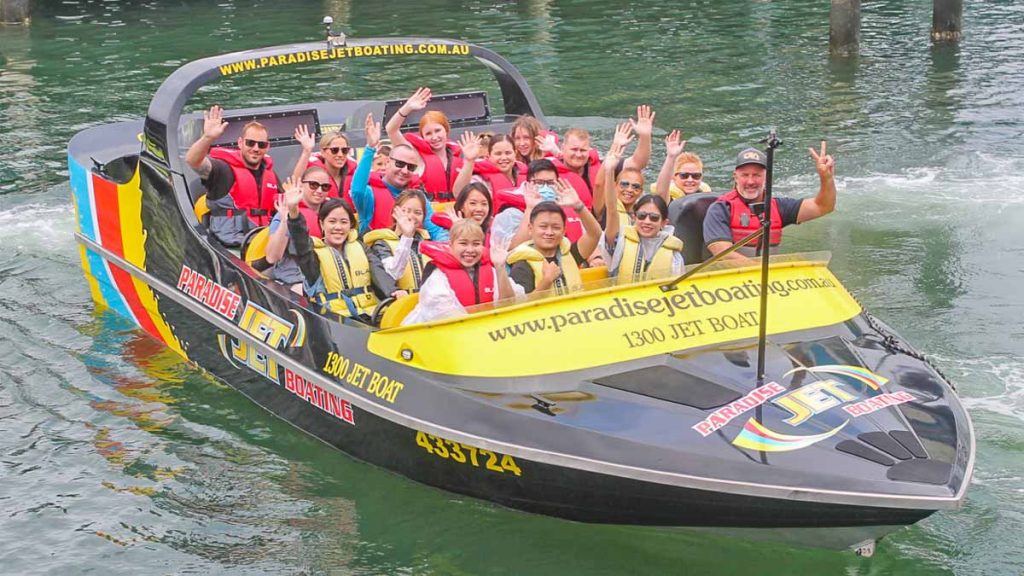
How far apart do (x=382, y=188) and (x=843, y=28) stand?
11.9 meters

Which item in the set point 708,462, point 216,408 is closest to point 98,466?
point 216,408

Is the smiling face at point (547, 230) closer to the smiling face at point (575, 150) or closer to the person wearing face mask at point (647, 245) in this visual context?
the person wearing face mask at point (647, 245)

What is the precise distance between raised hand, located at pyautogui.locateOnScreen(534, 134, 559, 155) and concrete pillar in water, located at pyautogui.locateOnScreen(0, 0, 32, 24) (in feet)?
50.9

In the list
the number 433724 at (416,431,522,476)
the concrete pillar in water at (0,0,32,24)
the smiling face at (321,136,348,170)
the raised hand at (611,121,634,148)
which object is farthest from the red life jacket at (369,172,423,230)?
the concrete pillar in water at (0,0,32,24)

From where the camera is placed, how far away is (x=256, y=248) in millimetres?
7828

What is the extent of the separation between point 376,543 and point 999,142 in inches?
392

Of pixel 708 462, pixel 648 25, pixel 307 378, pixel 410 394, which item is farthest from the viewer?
pixel 648 25

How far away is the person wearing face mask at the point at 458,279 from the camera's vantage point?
6.79m

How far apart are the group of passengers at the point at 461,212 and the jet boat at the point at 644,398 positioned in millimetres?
297

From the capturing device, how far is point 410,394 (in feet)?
21.4

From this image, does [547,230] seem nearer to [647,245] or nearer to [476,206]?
[647,245]

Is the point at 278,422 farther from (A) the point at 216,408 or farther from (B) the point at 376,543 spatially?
(B) the point at 376,543

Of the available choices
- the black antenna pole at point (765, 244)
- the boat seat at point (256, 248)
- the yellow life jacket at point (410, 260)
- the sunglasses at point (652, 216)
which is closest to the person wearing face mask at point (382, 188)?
the yellow life jacket at point (410, 260)

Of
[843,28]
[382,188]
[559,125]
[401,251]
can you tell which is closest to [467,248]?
[401,251]
